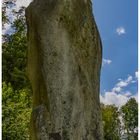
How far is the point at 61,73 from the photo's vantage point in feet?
22.1

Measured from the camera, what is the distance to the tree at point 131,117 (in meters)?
49.5

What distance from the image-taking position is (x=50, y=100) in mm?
6551

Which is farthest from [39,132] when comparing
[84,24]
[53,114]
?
[84,24]

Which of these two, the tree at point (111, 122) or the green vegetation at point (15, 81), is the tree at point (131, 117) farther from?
the green vegetation at point (15, 81)

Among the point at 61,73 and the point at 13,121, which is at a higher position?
the point at 61,73

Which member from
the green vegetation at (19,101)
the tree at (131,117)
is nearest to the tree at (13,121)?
the green vegetation at (19,101)

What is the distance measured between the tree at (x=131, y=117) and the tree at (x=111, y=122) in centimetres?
105

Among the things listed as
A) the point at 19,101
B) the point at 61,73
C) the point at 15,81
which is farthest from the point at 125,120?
the point at 61,73

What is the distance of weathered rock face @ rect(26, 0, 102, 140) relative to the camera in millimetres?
6539

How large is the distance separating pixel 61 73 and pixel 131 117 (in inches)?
1726

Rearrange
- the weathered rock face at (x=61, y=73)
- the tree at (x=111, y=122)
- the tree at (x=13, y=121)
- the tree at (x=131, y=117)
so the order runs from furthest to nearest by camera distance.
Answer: the tree at (x=131, y=117) → the tree at (x=111, y=122) → the tree at (x=13, y=121) → the weathered rock face at (x=61, y=73)

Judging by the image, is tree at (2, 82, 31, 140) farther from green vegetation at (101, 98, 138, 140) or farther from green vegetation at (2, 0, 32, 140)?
green vegetation at (101, 98, 138, 140)

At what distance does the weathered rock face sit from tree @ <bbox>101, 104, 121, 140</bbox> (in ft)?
117

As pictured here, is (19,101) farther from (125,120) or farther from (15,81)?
(125,120)
